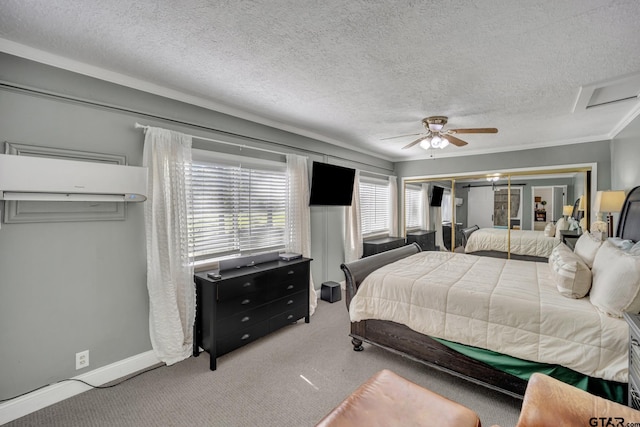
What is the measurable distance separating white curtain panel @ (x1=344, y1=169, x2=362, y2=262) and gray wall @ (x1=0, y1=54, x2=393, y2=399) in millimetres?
2924

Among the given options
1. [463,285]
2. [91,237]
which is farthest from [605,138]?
[91,237]

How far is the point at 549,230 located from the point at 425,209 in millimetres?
2060

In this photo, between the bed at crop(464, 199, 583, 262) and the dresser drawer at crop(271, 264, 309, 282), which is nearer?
the dresser drawer at crop(271, 264, 309, 282)

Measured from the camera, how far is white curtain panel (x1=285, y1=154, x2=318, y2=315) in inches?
147

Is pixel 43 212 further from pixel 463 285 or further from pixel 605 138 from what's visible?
pixel 605 138

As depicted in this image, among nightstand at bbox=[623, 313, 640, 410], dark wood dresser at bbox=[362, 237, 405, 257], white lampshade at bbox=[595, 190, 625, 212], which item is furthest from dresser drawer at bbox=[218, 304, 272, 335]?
white lampshade at bbox=[595, 190, 625, 212]

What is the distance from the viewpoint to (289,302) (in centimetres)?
325

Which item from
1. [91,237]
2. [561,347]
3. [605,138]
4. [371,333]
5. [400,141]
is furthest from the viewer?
[400,141]

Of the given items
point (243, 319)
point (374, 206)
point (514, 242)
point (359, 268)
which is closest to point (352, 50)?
point (359, 268)

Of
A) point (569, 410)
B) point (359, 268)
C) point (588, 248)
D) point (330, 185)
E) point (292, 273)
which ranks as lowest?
point (569, 410)

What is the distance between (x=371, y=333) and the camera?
2.74m

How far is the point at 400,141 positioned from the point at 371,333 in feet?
10.2

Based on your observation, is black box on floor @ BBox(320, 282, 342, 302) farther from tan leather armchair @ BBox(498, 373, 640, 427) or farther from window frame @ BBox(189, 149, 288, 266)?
tan leather armchair @ BBox(498, 373, 640, 427)

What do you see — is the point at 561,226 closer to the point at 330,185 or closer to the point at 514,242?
the point at 514,242
